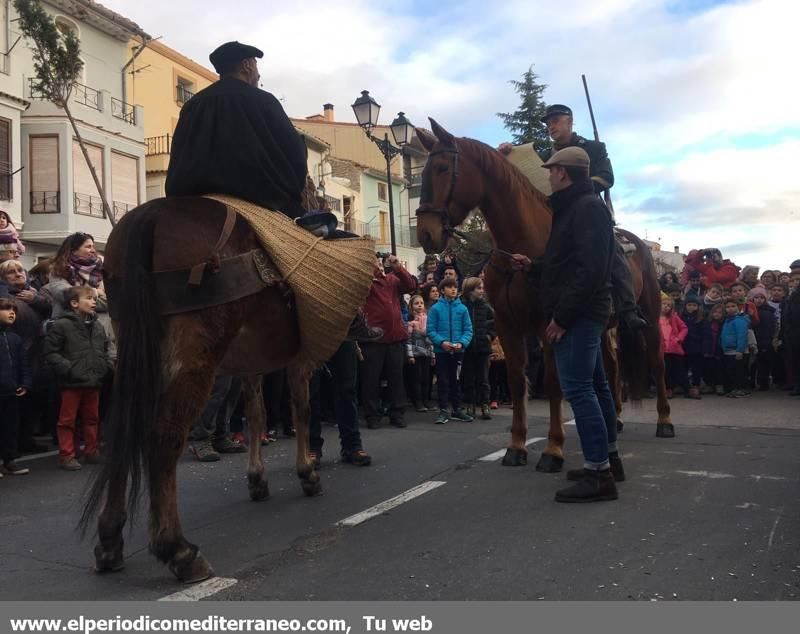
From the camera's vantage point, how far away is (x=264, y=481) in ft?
16.0

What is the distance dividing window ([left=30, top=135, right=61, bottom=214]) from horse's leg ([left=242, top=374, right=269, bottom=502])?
2088 cm

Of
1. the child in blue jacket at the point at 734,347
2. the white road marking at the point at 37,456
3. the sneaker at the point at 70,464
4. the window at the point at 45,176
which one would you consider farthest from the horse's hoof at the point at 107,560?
the window at the point at 45,176

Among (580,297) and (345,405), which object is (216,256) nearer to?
(580,297)

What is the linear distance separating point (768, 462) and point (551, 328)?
106 inches

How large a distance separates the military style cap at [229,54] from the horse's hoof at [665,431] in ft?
18.4

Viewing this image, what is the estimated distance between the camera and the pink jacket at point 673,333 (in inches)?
459

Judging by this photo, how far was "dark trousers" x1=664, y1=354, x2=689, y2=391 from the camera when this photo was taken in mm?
11969

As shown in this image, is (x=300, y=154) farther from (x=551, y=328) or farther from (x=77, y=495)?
(x=77, y=495)

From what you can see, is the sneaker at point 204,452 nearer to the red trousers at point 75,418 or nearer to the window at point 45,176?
the red trousers at point 75,418

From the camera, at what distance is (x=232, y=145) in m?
3.71

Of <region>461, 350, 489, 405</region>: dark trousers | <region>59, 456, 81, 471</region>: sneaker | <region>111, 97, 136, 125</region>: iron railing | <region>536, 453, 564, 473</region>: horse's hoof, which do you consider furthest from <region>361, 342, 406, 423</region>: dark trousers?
<region>111, 97, 136, 125</region>: iron railing

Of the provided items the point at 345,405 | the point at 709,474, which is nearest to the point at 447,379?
the point at 345,405

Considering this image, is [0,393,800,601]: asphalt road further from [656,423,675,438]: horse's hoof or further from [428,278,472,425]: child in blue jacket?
[428,278,472,425]: child in blue jacket

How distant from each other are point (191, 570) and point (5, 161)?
2201cm
